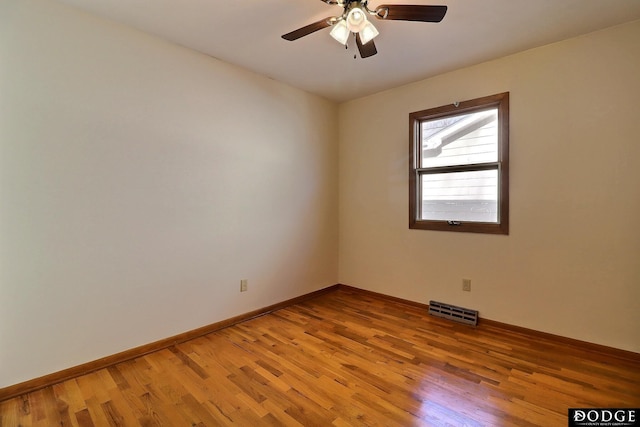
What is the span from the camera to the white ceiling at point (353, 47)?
2.05m

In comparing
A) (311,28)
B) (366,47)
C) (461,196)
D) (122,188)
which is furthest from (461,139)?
(122,188)

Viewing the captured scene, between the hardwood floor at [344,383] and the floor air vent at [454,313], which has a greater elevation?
the floor air vent at [454,313]

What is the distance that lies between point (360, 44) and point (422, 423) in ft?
7.82

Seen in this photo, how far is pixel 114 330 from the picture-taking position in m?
2.27

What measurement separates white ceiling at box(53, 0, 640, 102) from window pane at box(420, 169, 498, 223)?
3.70ft

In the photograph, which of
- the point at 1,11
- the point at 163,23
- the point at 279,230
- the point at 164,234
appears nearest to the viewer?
the point at 1,11

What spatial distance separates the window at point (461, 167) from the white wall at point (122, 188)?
5.20 feet

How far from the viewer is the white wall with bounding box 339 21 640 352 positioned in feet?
7.63

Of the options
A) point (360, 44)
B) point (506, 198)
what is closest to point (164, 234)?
point (360, 44)

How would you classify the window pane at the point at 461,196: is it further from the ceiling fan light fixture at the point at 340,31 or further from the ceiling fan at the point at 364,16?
the ceiling fan light fixture at the point at 340,31

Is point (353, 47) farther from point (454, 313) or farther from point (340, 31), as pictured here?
point (454, 313)

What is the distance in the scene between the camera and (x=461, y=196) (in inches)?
125

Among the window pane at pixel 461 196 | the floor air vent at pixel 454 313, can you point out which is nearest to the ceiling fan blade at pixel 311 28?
the window pane at pixel 461 196

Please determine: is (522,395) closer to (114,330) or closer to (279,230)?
(279,230)
